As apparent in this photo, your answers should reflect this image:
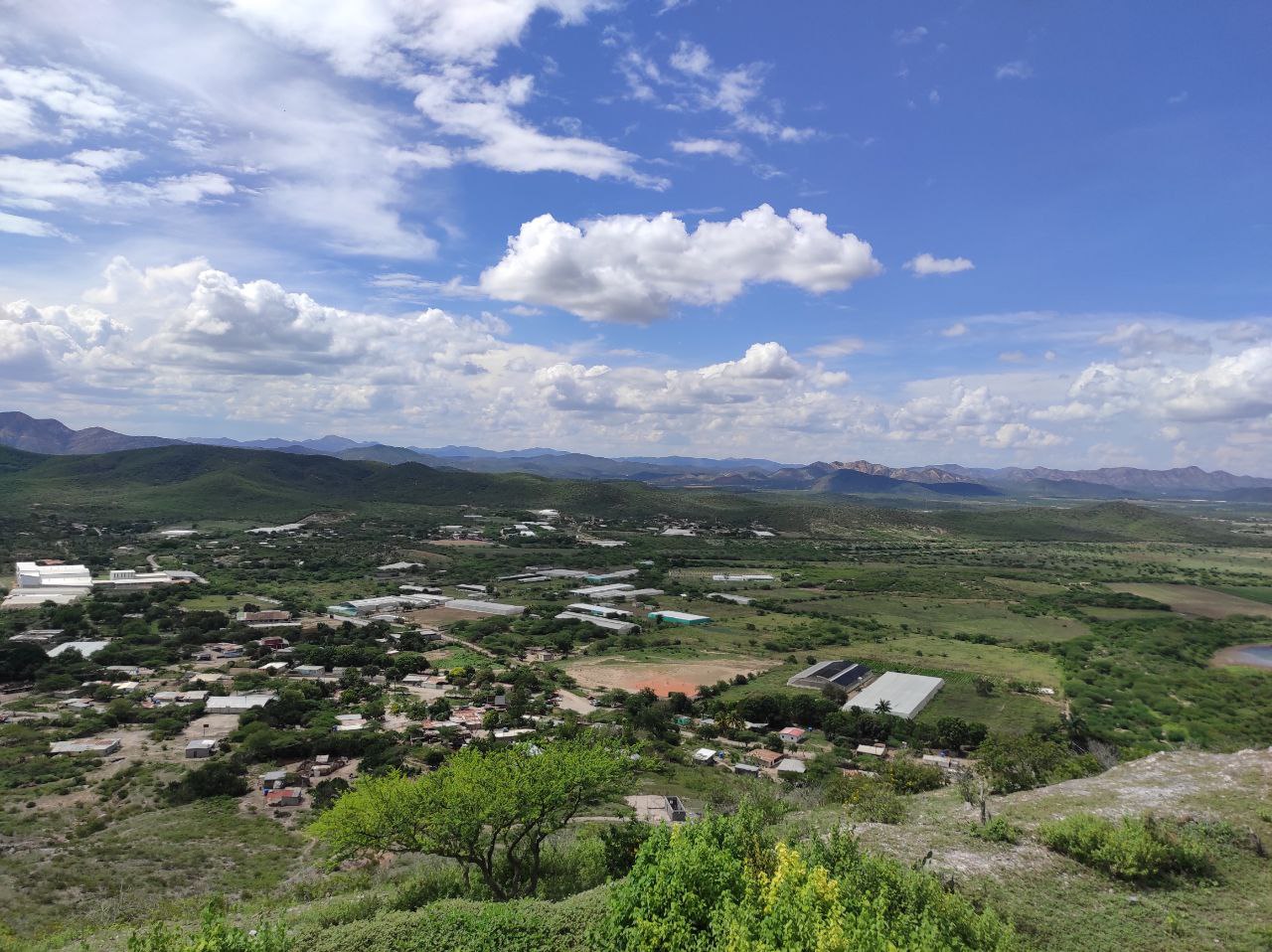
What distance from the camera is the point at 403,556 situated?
133 meters

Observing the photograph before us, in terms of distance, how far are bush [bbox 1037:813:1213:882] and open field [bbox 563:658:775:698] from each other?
128 ft

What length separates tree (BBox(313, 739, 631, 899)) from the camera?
17.8 m

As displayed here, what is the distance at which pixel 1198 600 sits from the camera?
104 m

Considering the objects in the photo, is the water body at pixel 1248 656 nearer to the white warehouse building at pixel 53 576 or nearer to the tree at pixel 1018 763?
the tree at pixel 1018 763

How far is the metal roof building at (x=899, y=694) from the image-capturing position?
49594mm

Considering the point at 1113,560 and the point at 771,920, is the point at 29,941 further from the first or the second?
the point at 1113,560

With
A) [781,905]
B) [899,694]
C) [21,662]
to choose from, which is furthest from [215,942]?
[21,662]

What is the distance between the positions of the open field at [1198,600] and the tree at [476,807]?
354ft

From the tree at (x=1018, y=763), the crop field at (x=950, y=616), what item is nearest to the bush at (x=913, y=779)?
the tree at (x=1018, y=763)

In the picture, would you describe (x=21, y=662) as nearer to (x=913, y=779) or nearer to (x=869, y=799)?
(x=869, y=799)

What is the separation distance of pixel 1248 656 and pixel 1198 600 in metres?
39.3

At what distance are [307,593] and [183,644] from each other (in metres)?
31.3

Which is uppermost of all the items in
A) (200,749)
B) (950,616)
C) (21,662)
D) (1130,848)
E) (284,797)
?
(1130,848)

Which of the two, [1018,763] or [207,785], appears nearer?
[1018,763]
